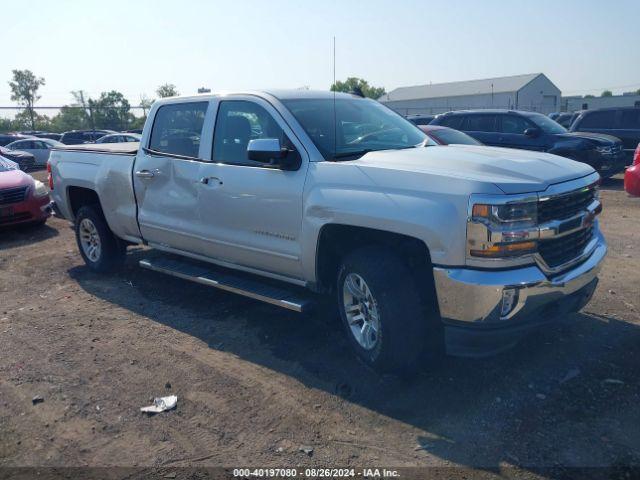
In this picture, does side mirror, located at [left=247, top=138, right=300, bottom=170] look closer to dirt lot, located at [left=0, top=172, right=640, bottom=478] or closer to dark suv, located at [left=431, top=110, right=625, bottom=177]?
dirt lot, located at [left=0, top=172, right=640, bottom=478]

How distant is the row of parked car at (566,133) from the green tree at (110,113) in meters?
19.1

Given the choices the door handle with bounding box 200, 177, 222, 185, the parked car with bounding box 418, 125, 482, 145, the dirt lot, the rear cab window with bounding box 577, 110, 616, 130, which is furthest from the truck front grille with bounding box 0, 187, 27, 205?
the rear cab window with bounding box 577, 110, 616, 130

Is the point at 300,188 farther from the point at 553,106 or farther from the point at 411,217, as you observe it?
the point at 553,106

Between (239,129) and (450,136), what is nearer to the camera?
(239,129)

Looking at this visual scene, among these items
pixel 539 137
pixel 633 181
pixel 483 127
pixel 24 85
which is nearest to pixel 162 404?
pixel 633 181

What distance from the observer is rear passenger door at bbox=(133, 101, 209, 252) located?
17.7ft

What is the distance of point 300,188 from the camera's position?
4.36m

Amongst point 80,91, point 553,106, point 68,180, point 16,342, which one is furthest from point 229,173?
point 553,106

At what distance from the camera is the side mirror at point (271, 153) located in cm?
429

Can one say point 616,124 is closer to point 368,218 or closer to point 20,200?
point 368,218

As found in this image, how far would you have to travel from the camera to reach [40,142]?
949 inches

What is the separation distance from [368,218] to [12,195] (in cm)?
785

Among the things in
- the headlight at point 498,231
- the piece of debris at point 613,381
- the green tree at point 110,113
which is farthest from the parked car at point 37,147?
the piece of debris at point 613,381

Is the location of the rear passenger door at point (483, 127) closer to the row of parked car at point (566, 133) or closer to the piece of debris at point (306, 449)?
the row of parked car at point (566, 133)
